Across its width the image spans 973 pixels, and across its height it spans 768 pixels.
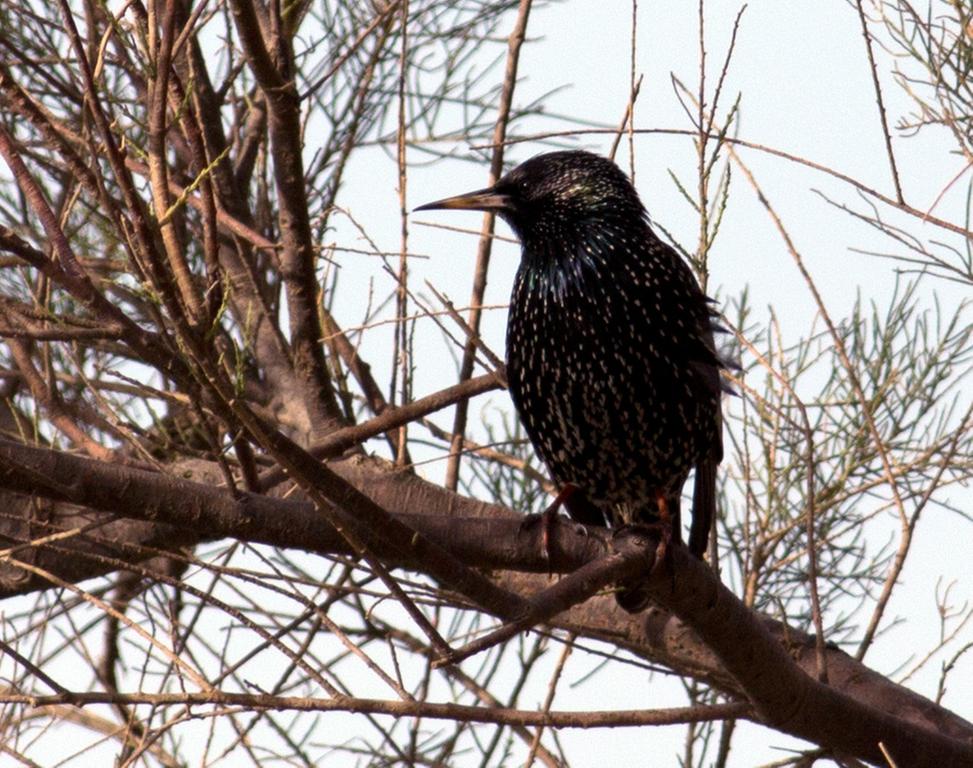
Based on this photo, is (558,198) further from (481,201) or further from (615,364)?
(615,364)

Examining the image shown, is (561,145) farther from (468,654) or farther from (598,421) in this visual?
(468,654)

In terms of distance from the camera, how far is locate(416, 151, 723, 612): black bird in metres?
3.62

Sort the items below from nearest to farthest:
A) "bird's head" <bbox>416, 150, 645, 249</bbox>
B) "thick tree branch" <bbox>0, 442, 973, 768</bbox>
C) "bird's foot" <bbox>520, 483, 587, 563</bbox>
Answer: "thick tree branch" <bbox>0, 442, 973, 768</bbox> < "bird's foot" <bbox>520, 483, 587, 563</bbox> < "bird's head" <bbox>416, 150, 645, 249</bbox>

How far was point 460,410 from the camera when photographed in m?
3.71

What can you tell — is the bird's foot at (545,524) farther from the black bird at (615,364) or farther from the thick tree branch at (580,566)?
the black bird at (615,364)

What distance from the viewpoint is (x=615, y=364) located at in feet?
11.8

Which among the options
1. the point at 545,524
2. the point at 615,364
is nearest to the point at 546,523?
the point at 545,524

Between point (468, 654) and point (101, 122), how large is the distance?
0.86 m

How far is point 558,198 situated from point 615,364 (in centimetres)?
66

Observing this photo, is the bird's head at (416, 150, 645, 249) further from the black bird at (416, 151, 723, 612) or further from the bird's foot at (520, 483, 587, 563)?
the bird's foot at (520, 483, 587, 563)

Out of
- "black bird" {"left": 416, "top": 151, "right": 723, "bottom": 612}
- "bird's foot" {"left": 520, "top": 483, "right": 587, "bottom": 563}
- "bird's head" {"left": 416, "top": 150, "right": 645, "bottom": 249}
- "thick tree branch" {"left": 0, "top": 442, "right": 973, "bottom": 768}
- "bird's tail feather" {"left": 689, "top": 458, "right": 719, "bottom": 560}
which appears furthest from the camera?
"bird's head" {"left": 416, "top": 150, "right": 645, "bottom": 249}

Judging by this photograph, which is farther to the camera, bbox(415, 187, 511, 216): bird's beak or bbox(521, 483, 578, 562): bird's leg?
bbox(415, 187, 511, 216): bird's beak

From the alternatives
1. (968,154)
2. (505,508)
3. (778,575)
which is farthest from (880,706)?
(968,154)

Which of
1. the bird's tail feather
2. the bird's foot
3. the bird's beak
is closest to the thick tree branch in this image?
the bird's foot
